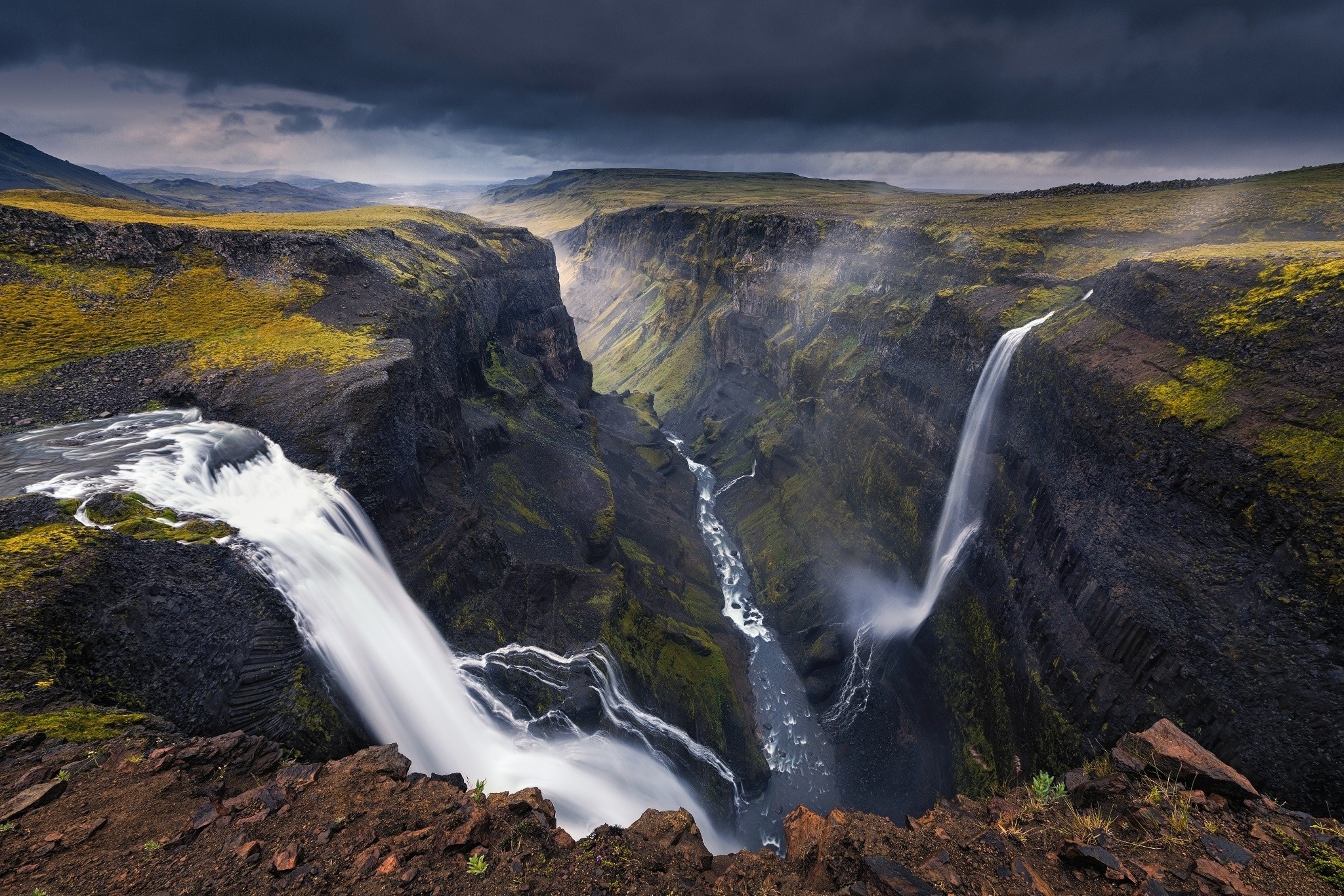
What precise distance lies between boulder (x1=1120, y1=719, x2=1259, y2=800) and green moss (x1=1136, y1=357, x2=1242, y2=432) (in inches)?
533

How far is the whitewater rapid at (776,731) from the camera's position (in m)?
31.5

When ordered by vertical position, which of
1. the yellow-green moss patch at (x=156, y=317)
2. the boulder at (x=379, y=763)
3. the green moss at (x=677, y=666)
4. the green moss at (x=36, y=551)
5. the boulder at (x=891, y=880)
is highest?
the yellow-green moss patch at (x=156, y=317)

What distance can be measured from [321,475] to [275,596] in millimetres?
6095

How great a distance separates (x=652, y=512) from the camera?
55188mm

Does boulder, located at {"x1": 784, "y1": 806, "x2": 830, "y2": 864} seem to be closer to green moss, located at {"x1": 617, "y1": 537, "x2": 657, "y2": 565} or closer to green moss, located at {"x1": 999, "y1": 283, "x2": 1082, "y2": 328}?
green moss, located at {"x1": 617, "y1": 537, "x2": 657, "y2": 565}

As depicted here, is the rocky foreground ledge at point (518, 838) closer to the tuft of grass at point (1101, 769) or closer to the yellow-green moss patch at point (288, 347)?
the tuft of grass at point (1101, 769)

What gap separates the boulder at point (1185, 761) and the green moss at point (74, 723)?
21.1 m

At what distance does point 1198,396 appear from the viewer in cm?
2062

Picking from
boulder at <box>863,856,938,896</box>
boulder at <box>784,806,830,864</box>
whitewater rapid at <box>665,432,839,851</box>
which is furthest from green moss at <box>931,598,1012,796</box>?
boulder at <box>863,856,938,896</box>

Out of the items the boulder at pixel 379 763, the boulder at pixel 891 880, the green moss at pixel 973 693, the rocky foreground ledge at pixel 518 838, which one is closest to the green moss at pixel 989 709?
the green moss at pixel 973 693

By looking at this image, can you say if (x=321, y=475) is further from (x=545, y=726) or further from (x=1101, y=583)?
(x=1101, y=583)

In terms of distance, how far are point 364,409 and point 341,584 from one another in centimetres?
841

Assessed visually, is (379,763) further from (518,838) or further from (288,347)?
(288,347)

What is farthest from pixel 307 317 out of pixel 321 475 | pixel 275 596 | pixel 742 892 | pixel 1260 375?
pixel 1260 375
